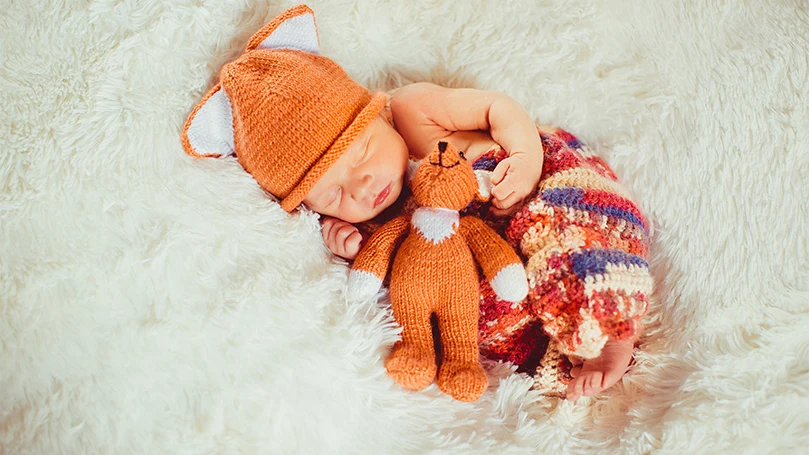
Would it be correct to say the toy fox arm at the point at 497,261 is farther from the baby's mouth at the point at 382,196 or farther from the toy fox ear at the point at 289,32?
the toy fox ear at the point at 289,32

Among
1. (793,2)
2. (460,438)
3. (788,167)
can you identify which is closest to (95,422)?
(460,438)

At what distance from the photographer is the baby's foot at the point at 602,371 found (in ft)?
3.02

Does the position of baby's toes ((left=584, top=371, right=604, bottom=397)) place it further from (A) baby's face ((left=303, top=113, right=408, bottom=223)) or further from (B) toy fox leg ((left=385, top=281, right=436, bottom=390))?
(A) baby's face ((left=303, top=113, right=408, bottom=223))

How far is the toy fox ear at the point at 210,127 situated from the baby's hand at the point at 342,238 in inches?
9.0

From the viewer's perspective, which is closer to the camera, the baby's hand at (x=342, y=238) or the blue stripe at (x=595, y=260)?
the blue stripe at (x=595, y=260)

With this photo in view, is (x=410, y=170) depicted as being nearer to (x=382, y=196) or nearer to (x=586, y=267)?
(x=382, y=196)

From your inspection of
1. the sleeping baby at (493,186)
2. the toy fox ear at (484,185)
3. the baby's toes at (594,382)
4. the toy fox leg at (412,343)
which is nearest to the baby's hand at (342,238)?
the sleeping baby at (493,186)

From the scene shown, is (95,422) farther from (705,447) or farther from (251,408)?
(705,447)

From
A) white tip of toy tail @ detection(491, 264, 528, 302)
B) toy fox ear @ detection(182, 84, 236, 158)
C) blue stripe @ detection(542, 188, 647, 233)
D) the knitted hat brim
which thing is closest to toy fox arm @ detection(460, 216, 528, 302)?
white tip of toy tail @ detection(491, 264, 528, 302)

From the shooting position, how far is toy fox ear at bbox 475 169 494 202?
0.98 meters

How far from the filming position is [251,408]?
0.80 meters

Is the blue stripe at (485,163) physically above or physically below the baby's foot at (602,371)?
above

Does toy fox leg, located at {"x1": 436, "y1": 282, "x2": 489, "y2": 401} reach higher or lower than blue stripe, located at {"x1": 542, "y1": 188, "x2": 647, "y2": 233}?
lower

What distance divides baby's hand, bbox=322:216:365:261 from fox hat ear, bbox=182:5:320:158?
0.73 feet
